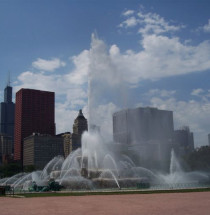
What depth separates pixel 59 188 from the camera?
160 feet

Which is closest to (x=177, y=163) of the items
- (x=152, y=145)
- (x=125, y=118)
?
(x=125, y=118)

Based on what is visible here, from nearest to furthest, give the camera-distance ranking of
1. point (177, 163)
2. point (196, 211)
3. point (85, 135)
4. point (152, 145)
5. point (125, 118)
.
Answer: point (196, 211) < point (85, 135) < point (177, 163) < point (125, 118) < point (152, 145)

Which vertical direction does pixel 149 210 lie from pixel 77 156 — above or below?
below

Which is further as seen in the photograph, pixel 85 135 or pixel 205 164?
pixel 205 164

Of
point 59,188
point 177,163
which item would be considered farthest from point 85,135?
point 177,163

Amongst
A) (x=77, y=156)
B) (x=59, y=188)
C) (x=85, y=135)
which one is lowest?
(x=59, y=188)

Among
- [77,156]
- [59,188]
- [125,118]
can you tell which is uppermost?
[125,118]

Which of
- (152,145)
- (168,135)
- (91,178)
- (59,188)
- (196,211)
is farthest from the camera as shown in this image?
(168,135)

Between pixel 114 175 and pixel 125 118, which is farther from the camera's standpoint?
pixel 125 118

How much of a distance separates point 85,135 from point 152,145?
102 meters

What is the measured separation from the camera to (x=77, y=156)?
2500 inches

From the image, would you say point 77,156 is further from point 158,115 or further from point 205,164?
point 158,115

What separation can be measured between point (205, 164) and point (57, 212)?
95.4 metres

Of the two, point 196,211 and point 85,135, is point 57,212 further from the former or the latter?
point 85,135
